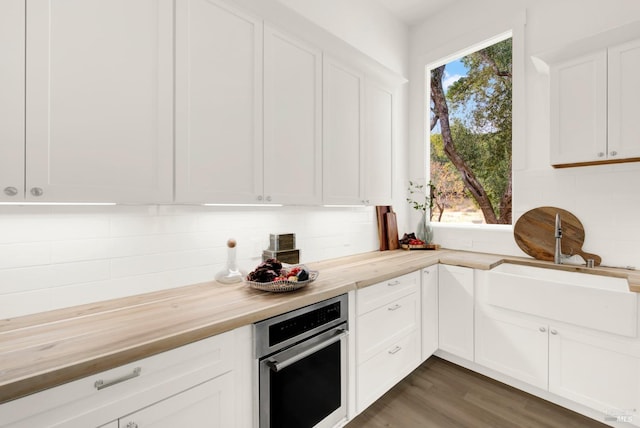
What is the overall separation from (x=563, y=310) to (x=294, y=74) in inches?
86.4

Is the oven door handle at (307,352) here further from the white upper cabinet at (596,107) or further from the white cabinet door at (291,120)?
the white upper cabinet at (596,107)

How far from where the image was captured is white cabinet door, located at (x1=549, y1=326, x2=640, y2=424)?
1702 millimetres

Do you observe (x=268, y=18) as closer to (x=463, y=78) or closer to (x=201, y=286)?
(x=201, y=286)

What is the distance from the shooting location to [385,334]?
197cm

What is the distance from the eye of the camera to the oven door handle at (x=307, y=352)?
131 centimetres

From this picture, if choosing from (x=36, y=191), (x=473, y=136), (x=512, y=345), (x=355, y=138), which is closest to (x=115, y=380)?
(x=36, y=191)

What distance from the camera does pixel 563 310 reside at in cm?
191

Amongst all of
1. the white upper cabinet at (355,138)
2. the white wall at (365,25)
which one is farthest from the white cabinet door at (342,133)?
the white wall at (365,25)

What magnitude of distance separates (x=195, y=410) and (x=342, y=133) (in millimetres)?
1770

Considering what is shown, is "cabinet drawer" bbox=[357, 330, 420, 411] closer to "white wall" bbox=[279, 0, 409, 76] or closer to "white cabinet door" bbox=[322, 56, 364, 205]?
"white cabinet door" bbox=[322, 56, 364, 205]

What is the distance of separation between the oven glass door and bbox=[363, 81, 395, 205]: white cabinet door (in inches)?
47.0

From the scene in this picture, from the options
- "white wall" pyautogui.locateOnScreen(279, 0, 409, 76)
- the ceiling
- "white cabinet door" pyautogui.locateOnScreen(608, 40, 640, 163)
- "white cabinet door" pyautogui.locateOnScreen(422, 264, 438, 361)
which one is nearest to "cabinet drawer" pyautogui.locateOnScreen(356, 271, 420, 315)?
"white cabinet door" pyautogui.locateOnScreen(422, 264, 438, 361)

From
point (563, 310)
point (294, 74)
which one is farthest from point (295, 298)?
point (563, 310)

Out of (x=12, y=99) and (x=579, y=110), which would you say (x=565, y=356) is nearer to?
(x=579, y=110)
